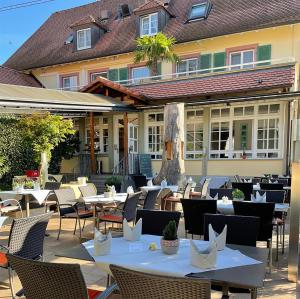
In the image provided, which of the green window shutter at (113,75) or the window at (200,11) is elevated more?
the window at (200,11)

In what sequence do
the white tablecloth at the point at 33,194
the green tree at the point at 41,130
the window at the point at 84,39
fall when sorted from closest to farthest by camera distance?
the white tablecloth at the point at 33,194, the green tree at the point at 41,130, the window at the point at 84,39

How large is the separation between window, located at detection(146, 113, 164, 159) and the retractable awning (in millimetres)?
1485

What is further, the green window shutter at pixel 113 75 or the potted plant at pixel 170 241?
the green window shutter at pixel 113 75

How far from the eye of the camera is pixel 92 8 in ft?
65.4

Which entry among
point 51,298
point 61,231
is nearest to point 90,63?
point 61,231

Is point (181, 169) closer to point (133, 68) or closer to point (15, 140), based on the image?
point (15, 140)

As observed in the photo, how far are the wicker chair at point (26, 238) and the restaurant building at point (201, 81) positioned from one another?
819 cm

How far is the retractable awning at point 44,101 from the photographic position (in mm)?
7996

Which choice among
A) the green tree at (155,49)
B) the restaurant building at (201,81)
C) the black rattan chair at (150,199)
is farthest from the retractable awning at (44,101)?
the black rattan chair at (150,199)

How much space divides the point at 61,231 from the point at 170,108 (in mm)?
3872

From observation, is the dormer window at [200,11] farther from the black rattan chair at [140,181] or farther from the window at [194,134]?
the black rattan chair at [140,181]

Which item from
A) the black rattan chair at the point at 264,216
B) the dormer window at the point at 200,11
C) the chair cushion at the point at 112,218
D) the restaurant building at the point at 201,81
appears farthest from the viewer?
the dormer window at the point at 200,11

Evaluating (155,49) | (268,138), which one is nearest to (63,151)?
(155,49)

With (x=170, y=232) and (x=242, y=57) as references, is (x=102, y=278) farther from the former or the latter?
(x=242, y=57)
